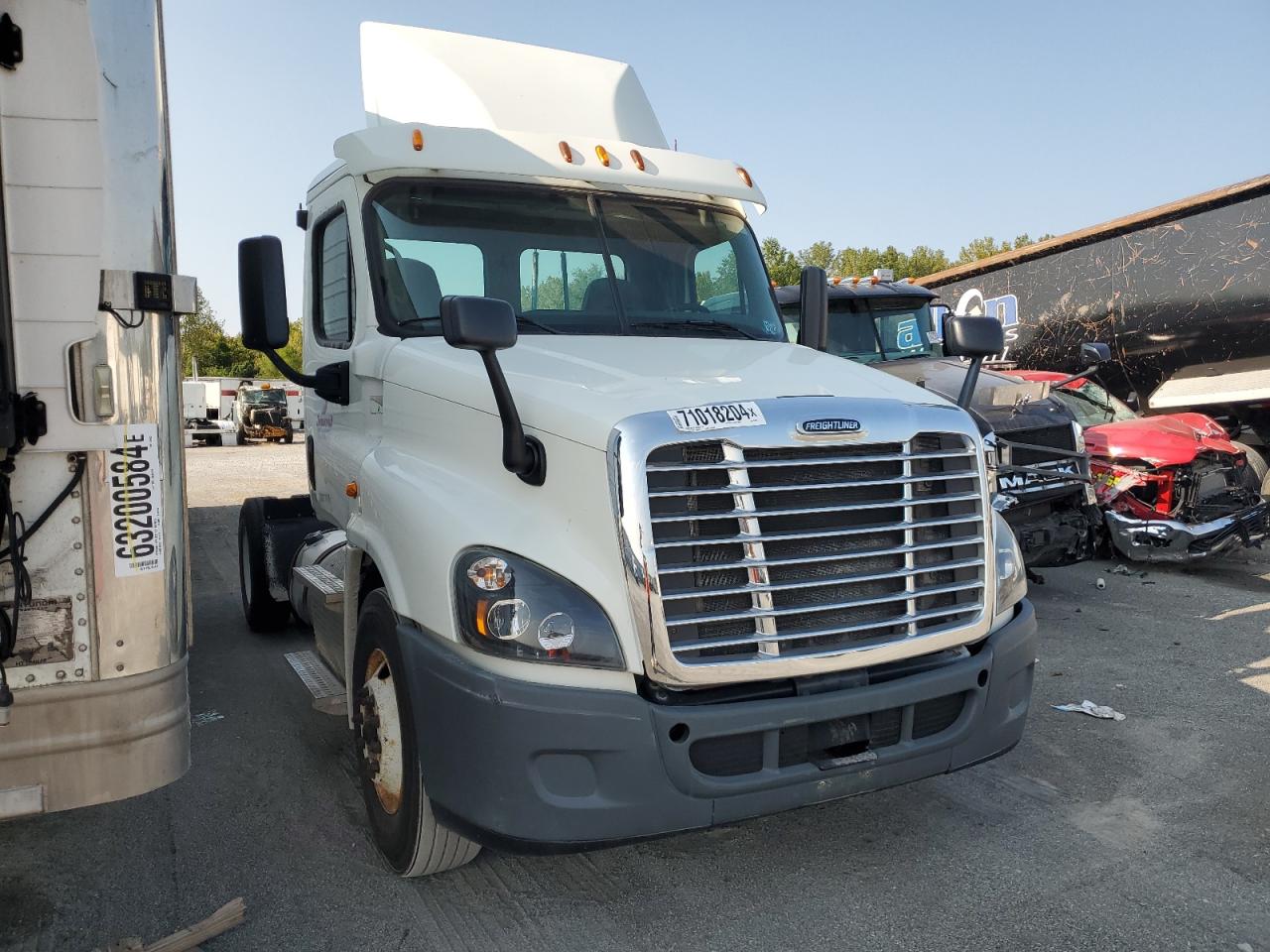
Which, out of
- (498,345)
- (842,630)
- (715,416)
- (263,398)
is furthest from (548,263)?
(263,398)

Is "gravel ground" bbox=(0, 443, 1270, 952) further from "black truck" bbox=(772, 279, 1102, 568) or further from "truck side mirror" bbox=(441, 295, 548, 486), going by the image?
"black truck" bbox=(772, 279, 1102, 568)

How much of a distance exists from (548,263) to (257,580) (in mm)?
3848

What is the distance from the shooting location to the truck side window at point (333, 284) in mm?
4348

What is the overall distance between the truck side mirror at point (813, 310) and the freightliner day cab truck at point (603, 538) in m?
0.44

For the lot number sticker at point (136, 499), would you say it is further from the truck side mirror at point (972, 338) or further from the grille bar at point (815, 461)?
the truck side mirror at point (972, 338)

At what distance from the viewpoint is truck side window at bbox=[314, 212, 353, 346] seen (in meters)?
4.35

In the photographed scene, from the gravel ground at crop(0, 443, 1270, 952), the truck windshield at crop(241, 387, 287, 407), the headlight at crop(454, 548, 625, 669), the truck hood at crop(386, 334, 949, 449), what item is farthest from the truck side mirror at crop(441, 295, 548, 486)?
the truck windshield at crop(241, 387, 287, 407)

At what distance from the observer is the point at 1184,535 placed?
26.2ft

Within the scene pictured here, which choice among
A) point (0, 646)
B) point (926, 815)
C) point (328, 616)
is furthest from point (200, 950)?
point (926, 815)

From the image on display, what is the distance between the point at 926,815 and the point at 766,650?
1.51 meters

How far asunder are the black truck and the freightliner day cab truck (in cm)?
199

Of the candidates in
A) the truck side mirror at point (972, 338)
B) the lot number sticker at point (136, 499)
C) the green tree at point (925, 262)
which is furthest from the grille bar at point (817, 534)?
the green tree at point (925, 262)

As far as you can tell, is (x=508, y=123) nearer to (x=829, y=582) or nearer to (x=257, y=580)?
(x=829, y=582)

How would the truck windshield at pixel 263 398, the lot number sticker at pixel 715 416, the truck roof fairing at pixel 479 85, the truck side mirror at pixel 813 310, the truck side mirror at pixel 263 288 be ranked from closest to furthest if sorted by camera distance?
the lot number sticker at pixel 715 416 < the truck side mirror at pixel 263 288 < the truck roof fairing at pixel 479 85 < the truck side mirror at pixel 813 310 < the truck windshield at pixel 263 398
